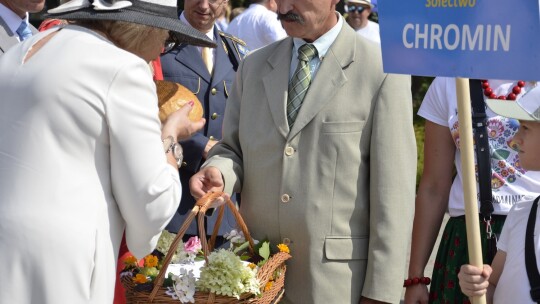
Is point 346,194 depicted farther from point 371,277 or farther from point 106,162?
point 106,162

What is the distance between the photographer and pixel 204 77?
4.93 metres

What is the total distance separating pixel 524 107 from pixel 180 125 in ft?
3.84

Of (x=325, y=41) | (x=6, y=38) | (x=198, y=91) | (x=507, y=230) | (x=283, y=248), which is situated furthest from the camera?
(x=6, y=38)

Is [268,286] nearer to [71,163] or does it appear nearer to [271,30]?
[71,163]

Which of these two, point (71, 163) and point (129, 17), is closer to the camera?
point (71, 163)

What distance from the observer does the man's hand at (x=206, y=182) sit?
3.73 m

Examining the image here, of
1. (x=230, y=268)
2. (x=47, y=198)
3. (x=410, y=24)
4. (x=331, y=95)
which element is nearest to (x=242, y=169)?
(x=331, y=95)

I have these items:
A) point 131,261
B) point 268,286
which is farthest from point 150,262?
point 268,286

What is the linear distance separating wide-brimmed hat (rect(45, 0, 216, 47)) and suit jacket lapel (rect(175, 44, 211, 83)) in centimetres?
166

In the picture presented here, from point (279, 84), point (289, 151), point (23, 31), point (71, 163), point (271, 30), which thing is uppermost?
point (23, 31)

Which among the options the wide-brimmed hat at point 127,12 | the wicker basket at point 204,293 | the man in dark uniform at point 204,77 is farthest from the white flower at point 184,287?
the man in dark uniform at point 204,77

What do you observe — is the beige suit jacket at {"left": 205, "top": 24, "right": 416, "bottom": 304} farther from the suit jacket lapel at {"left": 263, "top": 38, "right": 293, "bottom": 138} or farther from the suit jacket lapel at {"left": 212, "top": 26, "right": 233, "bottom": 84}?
the suit jacket lapel at {"left": 212, "top": 26, "right": 233, "bottom": 84}

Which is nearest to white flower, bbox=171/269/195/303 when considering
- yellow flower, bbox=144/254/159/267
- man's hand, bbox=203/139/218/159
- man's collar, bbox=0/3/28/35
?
yellow flower, bbox=144/254/159/267

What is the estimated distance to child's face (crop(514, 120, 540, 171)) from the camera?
3436 mm
